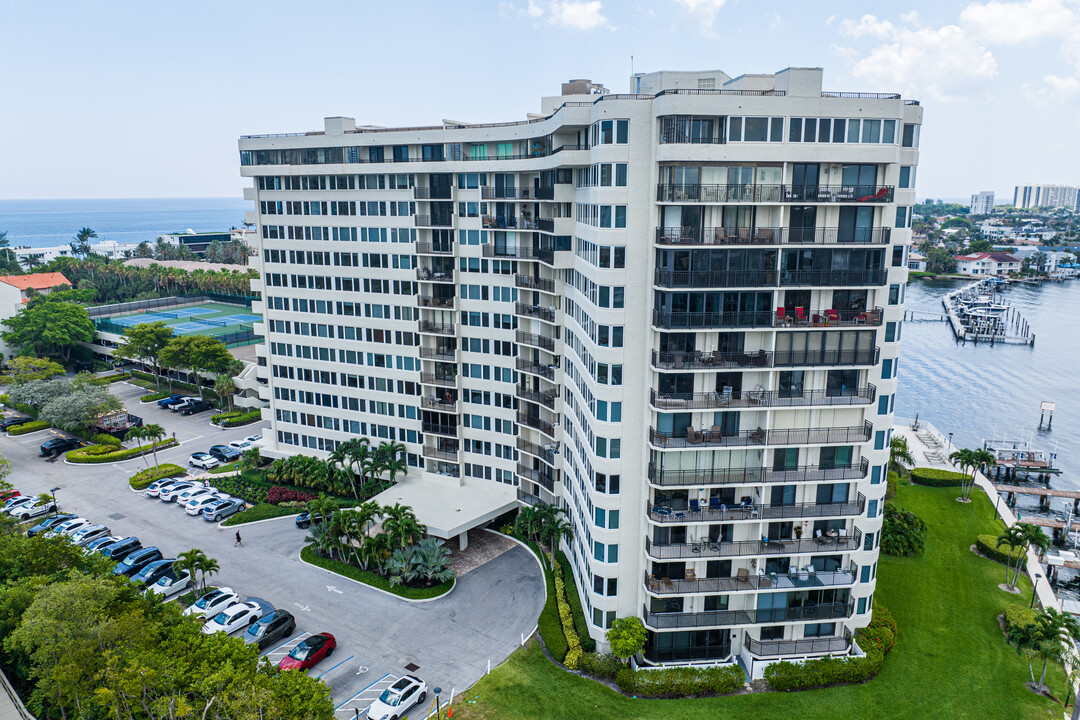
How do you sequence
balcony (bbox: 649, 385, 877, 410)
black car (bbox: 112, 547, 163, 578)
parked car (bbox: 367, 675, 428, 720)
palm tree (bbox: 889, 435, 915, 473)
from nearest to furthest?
parked car (bbox: 367, 675, 428, 720) < balcony (bbox: 649, 385, 877, 410) < black car (bbox: 112, 547, 163, 578) < palm tree (bbox: 889, 435, 915, 473)

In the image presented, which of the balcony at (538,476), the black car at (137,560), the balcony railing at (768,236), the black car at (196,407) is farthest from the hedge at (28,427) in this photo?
the balcony railing at (768,236)

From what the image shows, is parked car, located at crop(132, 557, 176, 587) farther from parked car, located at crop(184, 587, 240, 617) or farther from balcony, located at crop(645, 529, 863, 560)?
balcony, located at crop(645, 529, 863, 560)

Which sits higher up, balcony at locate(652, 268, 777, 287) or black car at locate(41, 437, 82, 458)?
balcony at locate(652, 268, 777, 287)

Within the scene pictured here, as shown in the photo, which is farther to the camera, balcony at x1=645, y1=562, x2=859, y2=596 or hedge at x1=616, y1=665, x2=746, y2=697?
balcony at x1=645, y1=562, x2=859, y2=596

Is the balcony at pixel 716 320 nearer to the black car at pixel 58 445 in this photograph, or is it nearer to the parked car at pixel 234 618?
the parked car at pixel 234 618

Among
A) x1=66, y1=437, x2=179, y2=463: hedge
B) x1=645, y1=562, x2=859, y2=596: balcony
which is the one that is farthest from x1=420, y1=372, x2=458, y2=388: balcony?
x1=66, y1=437, x2=179, y2=463: hedge

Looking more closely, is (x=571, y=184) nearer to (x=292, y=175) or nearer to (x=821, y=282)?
(x=821, y=282)

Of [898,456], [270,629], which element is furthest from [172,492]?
[898,456]

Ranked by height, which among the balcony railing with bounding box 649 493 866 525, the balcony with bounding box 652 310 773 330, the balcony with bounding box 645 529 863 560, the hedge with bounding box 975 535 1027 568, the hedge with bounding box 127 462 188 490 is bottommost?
the hedge with bounding box 975 535 1027 568
